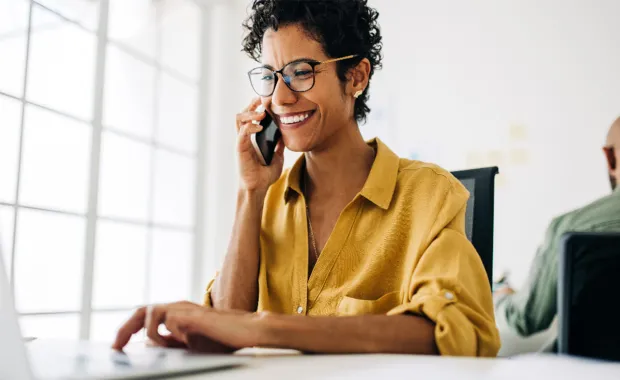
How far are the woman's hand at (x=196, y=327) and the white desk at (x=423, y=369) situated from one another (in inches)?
2.5

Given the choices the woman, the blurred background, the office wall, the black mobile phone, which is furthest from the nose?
the office wall

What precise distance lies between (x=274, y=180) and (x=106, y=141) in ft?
5.87

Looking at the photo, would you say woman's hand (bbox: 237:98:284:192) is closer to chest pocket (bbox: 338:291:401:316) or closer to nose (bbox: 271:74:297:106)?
nose (bbox: 271:74:297:106)

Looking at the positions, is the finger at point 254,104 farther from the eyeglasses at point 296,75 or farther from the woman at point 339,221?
the eyeglasses at point 296,75

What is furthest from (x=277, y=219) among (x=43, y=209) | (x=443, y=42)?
(x=443, y=42)

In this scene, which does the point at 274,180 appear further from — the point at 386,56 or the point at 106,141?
the point at 386,56

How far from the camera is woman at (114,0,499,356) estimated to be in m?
0.88

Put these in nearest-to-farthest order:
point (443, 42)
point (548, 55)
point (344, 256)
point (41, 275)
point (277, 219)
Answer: point (344, 256) < point (277, 219) < point (41, 275) < point (548, 55) < point (443, 42)

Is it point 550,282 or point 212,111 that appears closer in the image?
point 550,282

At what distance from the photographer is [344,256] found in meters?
1.20

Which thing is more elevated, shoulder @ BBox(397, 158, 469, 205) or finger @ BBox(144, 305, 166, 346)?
shoulder @ BBox(397, 158, 469, 205)

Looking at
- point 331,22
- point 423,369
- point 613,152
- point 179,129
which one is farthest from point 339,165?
point 179,129

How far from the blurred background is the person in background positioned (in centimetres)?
5

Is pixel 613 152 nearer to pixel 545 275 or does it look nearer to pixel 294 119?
pixel 545 275
